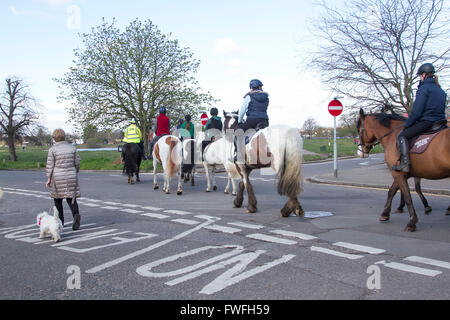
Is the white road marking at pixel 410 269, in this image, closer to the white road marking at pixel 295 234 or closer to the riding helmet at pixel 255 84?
the white road marking at pixel 295 234

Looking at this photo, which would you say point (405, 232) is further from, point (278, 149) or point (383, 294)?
point (383, 294)

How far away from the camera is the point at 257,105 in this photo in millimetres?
8367

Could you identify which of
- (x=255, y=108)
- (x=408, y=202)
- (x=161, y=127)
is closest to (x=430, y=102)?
(x=408, y=202)

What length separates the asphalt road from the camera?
3.98 metres

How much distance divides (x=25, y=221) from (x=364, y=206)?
24.5 ft

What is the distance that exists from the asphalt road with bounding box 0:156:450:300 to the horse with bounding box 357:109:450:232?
651 millimetres

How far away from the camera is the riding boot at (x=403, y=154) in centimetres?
679

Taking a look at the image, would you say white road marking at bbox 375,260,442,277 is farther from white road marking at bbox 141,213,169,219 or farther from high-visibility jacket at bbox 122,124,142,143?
high-visibility jacket at bbox 122,124,142,143

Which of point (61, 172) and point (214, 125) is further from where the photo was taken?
point (214, 125)

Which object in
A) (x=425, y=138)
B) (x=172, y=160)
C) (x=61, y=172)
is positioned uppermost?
(x=425, y=138)

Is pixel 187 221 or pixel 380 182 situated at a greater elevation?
pixel 380 182

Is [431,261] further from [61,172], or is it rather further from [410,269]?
[61,172]

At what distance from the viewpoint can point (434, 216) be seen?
→ 7914 mm

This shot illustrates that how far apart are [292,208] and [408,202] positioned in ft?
6.81
